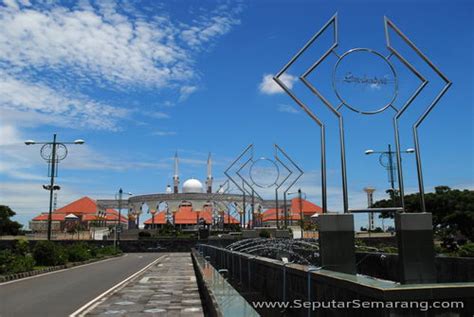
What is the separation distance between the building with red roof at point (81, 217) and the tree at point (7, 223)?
13.5ft

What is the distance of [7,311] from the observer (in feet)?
40.4

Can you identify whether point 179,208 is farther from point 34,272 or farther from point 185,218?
point 34,272

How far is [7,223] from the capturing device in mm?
95125

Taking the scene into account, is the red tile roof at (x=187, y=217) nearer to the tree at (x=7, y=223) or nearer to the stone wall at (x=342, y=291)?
the tree at (x=7, y=223)

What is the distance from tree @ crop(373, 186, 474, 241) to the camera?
53312 millimetres

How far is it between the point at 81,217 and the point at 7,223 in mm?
20526

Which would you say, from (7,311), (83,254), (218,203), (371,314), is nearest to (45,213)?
(218,203)

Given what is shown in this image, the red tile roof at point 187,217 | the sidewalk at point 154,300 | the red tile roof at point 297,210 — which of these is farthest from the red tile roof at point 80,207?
the sidewalk at point 154,300

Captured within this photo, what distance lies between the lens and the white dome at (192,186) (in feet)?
347

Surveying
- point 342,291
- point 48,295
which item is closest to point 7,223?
point 48,295

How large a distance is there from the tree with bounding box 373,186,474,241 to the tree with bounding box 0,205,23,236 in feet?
236

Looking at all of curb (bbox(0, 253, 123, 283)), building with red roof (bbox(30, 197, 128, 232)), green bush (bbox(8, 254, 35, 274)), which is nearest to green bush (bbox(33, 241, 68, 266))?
curb (bbox(0, 253, 123, 283))

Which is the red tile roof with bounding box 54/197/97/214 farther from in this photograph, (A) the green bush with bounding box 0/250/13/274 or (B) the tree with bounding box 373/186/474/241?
(A) the green bush with bounding box 0/250/13/274

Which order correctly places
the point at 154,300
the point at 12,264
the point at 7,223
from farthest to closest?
the point at 7,223, the point at 12,264, the point at 154,300
